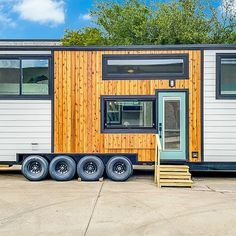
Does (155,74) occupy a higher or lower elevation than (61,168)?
higher

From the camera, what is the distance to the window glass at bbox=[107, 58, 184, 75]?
34.1 ft

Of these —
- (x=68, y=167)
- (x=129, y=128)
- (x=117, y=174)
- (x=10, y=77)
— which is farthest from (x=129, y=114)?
(x=10, y=77)

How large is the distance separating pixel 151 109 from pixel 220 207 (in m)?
4.00

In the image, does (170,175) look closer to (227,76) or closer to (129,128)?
(129,128)

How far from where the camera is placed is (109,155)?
34.1ft

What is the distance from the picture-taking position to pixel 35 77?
412 inches

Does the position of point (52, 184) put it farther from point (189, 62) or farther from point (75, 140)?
point (189, 62)

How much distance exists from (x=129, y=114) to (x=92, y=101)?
108 centimetres

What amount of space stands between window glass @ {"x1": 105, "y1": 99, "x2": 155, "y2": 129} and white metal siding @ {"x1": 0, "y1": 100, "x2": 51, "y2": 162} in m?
1.76

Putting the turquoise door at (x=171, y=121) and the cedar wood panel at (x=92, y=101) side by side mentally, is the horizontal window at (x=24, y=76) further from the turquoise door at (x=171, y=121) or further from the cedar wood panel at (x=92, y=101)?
the turquoise door at (x=171, y=121)

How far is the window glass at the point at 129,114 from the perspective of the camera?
34.2ft

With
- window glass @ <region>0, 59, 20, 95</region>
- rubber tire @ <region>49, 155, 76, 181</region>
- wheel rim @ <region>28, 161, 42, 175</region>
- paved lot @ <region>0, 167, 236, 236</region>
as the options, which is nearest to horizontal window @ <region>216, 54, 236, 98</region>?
paved lot @ <region>0, 167, 236, 236</region>

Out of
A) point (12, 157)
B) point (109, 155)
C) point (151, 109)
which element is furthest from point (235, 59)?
point (12, 157)

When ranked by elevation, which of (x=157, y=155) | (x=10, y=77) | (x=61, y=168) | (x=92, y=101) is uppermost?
(x=10, y=77)
